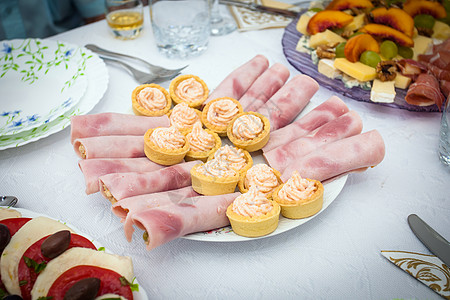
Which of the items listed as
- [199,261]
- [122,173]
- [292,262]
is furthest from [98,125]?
[292,262]

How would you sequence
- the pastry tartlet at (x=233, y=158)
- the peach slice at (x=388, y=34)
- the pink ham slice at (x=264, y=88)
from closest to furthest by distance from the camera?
the pastry tartlet at (x=233, y=158) → the pink ham slice at (x=264, y=88) → the peach slice at (x=388, y=34)

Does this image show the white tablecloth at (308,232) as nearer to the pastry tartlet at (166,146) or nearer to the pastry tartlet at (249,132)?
the pastry tartlet at (166,146)

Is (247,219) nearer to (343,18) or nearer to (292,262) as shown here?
(292,262)

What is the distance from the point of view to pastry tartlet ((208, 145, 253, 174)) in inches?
55.0

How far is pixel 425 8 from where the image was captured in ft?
7.33

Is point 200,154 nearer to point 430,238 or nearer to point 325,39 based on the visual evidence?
point 430,238

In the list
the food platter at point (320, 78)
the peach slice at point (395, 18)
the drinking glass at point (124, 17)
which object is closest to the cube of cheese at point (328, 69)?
the food platter at point (320, 78)

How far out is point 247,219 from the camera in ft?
3.78

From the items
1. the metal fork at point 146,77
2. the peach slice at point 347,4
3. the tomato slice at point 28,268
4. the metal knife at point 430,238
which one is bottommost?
the metal knife at point 430,238

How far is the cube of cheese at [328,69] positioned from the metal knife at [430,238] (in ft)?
2.71

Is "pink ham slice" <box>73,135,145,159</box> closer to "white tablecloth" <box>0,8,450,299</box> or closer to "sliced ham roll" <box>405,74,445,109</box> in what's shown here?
"white tablecloth" <box>0,8,450,299</box>

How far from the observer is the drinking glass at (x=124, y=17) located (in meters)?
2.30

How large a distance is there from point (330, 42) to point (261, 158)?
837 mm

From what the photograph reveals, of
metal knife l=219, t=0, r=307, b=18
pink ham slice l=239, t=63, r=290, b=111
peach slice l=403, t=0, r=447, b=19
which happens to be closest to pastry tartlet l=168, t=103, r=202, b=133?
pink ham slice l=239, t=63, r=290, b=111
